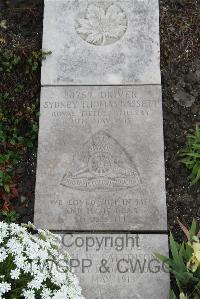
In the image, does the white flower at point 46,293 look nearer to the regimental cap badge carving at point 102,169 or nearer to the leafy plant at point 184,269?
the leafy plant at point 184,269

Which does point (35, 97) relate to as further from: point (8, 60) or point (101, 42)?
point (101, 42)

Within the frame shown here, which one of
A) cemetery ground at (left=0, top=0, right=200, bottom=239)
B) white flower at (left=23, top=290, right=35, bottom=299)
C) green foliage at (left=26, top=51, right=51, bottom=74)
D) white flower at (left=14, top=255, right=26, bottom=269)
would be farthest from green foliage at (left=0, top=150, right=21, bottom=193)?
white flower at (left=23, top=290, right=35, bottom=299)

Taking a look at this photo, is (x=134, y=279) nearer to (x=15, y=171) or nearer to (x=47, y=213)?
(x=47, y=213)

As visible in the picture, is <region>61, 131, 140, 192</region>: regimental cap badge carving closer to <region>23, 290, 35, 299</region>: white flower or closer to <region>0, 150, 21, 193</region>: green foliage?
<region>0, 150, 21, 193</region>: green foliage

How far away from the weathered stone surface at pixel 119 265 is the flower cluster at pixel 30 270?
0.72m

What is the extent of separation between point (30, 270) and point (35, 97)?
230 cm

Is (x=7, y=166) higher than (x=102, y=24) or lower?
lower

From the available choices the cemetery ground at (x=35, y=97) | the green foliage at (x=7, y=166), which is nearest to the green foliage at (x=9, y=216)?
the cemetery ground at (x=35, y=97)

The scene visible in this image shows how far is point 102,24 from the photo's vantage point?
4.96 meters

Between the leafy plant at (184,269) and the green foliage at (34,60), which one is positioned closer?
the leafy plant at (184,269)

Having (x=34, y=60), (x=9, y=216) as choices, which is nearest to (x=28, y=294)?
(x=9, y=216)

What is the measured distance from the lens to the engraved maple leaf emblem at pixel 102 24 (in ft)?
16.0

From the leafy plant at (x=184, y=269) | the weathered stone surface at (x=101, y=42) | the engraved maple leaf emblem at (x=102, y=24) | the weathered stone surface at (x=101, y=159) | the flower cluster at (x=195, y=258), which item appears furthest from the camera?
the engraved maple leaf emblem at (x=102, y=24)

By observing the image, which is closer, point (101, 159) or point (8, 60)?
point (101, 159)
